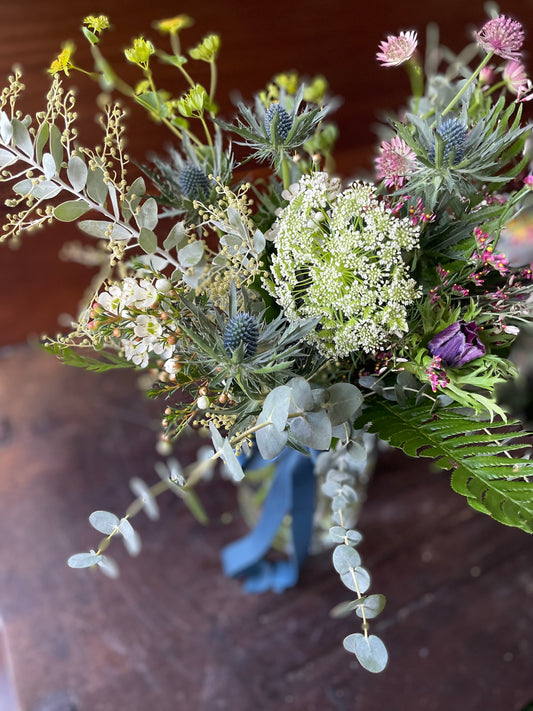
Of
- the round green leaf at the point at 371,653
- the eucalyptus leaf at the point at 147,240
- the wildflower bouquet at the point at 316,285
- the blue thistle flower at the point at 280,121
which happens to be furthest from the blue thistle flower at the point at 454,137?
the round green leaf at the point at 371,653

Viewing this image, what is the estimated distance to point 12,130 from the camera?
0.40m

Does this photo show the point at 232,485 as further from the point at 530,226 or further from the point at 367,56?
the point at 367,56

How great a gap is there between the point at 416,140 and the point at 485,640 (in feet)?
1.97

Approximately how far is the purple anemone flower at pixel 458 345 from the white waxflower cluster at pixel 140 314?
190 millimetres

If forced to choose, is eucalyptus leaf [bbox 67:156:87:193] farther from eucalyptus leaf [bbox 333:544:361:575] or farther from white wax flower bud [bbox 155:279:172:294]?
eucalyptus leaf [bbox 333:544:361:575]

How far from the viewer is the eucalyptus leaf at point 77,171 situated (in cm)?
40

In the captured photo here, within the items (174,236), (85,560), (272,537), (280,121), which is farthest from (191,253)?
(272,537)

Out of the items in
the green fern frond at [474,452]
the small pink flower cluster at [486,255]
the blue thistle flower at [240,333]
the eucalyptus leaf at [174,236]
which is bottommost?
the green fern frond at [474,452]

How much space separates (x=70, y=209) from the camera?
Answer: 415 millimetres

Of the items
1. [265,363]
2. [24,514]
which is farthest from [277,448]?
[24,514]

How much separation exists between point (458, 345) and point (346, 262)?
0.10 metres

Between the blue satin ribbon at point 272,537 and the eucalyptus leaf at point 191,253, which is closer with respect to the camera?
the eucalyptus leaf at point 191,253

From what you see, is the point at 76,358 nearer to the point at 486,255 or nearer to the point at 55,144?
the point at 55,144

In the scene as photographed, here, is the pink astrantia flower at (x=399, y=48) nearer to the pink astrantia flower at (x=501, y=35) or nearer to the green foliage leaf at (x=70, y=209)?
the pink astrantia flower at (x=501, y=35)
